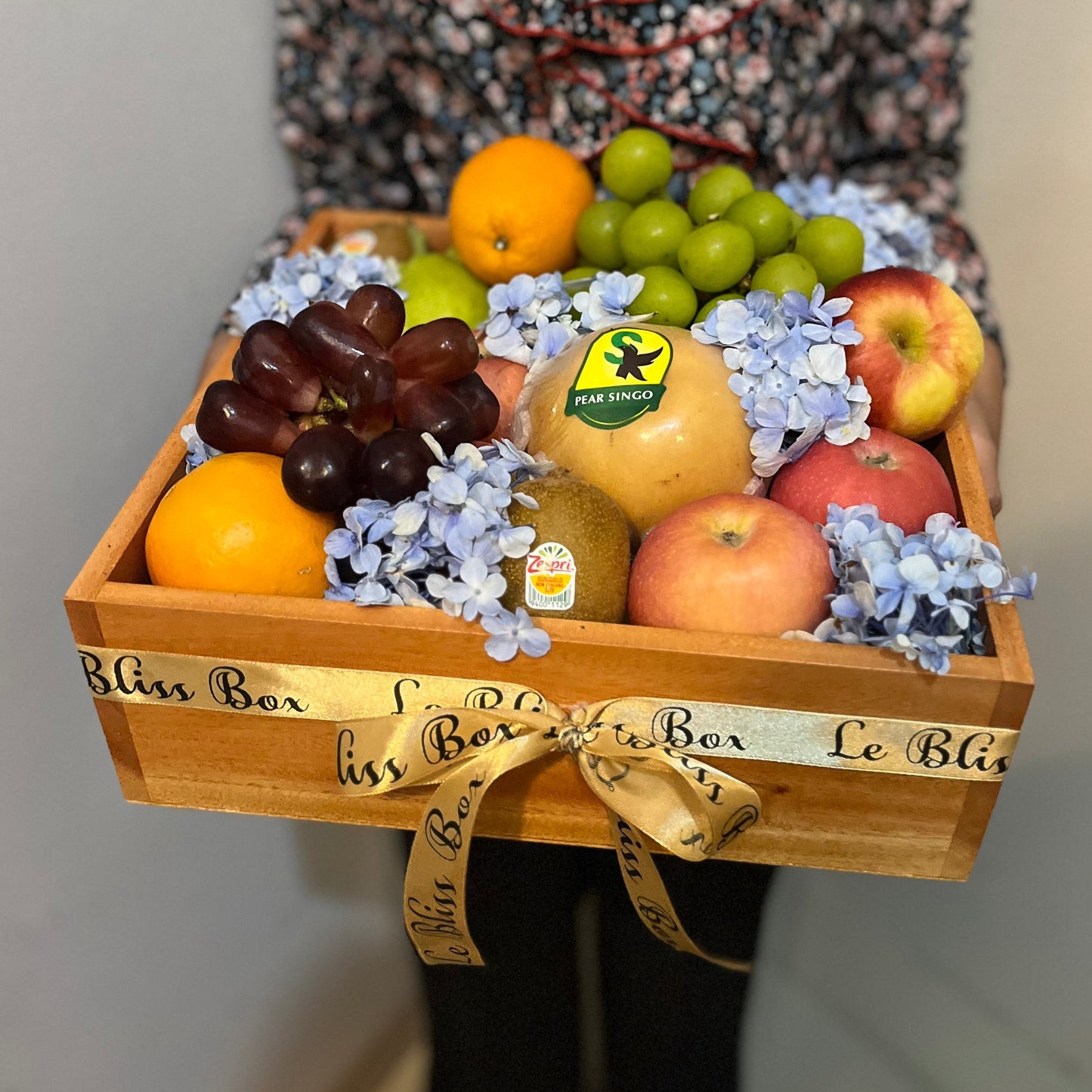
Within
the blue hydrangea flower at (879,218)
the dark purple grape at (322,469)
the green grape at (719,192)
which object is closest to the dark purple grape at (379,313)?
the dark purple grape at (322,469)

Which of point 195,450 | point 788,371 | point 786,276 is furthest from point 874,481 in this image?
point 195,450

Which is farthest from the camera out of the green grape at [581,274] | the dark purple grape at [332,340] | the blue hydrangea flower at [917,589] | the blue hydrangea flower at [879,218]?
the blue hydrangea flower at [879,218]

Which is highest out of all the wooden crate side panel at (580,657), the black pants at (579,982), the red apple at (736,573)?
the red apple at (736,573)

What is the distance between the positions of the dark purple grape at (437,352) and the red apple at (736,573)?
0.66 feet

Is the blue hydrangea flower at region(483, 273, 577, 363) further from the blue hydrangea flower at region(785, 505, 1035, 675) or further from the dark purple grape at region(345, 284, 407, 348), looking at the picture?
the blue hydrangea flower at region(785, 505, 1035, 675)

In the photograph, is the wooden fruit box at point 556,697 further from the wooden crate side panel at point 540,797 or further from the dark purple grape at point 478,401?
the dark purple grape at point 478,401

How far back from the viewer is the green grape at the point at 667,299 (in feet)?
2.82

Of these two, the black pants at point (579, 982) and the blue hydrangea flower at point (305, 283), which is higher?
the blue hydrangea flower at point (305, 283)

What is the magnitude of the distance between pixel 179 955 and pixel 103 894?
0.22m

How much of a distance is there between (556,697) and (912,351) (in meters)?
0.41

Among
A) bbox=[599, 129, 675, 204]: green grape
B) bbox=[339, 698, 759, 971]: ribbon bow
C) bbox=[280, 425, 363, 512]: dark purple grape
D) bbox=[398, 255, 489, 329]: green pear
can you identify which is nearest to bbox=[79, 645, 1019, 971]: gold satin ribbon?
bbox=[339, 698, 759, 971]: ribbon bow

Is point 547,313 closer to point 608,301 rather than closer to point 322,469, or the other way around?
point 608,301

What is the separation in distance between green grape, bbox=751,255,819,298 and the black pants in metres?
0.55

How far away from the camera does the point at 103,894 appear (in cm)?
116
